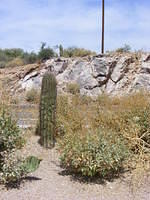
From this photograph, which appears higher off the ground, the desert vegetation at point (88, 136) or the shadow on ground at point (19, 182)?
the desert vegetation at point (88, 136)

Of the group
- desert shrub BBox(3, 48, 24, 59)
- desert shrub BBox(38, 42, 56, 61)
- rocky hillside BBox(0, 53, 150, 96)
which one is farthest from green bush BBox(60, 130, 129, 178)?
desert shrub BBox(3, 48, 24, 59)

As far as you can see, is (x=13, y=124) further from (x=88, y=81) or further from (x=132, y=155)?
(x=88, y=81)

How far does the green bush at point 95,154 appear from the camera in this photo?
6656mm

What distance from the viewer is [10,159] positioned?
21.4ft

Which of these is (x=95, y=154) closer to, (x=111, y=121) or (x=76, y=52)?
(x=111, y=121)

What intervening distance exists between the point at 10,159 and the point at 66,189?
116 centimetres

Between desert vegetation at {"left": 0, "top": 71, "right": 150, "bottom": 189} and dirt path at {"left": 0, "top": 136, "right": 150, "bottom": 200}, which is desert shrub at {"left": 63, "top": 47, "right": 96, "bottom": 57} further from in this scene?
dirt path at {"left": 0, "top": 136, "right": 150, "bottom": 200}

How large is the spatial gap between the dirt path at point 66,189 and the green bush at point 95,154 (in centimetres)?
25

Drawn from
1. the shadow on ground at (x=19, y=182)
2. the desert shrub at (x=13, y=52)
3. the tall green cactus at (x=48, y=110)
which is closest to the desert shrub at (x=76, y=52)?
the desert shrub at (x=13, y=52)

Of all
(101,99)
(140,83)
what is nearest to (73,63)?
(140,83)

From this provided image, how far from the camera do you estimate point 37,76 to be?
24.0 meters

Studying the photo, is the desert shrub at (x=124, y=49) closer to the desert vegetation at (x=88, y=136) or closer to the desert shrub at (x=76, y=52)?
the desert shrub at (x=76, y=52)

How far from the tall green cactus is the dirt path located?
1772 mm

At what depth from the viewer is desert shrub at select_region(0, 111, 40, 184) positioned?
6.40 metres
